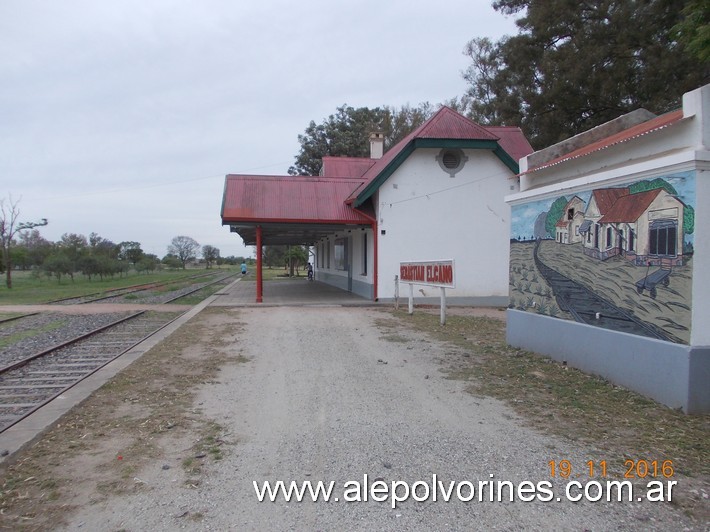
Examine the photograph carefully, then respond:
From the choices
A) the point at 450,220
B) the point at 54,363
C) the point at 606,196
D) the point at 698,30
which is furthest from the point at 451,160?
the point at 54,363

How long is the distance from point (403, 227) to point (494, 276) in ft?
12.8

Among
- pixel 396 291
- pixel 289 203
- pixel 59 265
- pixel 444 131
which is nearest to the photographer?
pixel 396 291

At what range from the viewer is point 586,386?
22.2 feet

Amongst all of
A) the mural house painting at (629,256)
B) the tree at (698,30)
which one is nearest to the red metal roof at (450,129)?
the tree at (698,30)

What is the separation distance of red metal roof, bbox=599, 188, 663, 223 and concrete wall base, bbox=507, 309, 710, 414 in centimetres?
147

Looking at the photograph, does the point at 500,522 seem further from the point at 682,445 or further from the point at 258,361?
the point at 258,361

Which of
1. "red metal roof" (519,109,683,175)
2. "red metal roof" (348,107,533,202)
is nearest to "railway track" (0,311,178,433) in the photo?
"red metal roof" (519,109,683,175)

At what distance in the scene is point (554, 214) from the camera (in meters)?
8.15

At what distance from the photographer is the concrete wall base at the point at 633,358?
5.54 meters

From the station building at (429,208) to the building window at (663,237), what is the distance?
12.3 metres

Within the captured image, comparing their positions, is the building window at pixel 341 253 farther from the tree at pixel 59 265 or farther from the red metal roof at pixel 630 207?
the tree at pixel 59 265

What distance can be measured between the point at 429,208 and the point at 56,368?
13.1 metres

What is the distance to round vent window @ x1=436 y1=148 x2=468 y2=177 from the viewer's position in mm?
18734

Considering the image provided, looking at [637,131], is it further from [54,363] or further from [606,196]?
[54,363]
